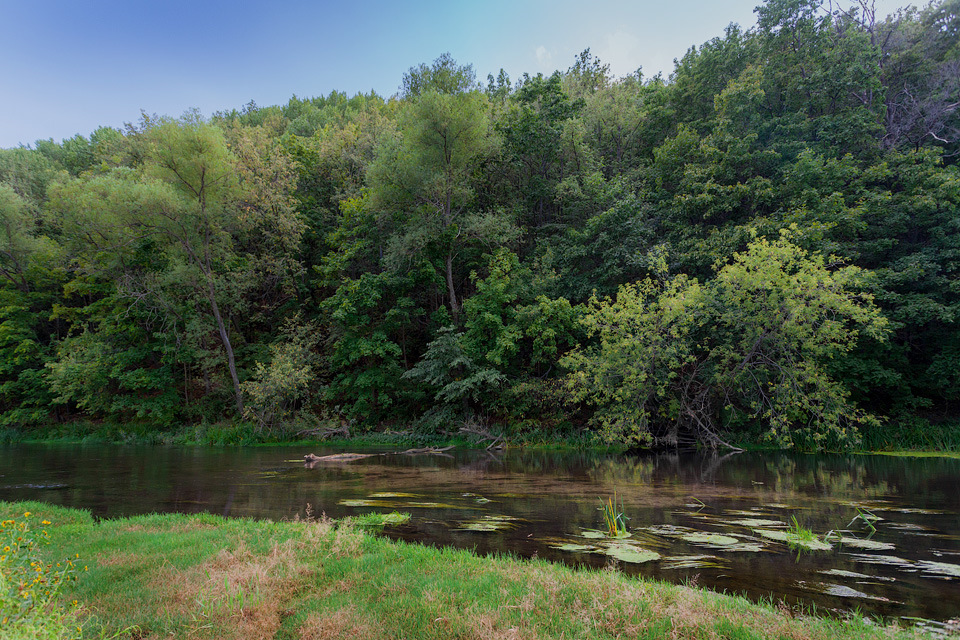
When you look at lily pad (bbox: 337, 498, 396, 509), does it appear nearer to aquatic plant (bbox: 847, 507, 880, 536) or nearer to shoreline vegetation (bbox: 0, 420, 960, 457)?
aquatic plant (bbox: 847, 507, 880, 536)

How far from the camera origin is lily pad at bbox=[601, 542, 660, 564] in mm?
6641

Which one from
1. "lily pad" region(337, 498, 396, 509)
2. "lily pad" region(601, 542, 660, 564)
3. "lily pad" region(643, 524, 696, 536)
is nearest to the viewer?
"lily pad" region(601, 542, 660, 564)

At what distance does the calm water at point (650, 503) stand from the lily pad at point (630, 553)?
6 centimetres

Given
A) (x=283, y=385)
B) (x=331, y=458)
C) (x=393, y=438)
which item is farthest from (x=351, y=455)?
(x=283, y=385)

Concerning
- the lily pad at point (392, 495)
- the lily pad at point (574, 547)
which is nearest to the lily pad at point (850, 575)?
the lily pad at point (574, 547)

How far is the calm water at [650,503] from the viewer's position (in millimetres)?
6086

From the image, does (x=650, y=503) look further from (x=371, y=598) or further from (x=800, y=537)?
(x=371, y=598)

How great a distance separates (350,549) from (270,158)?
117 ft

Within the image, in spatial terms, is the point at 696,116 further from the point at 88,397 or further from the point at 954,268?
the point at 88,397

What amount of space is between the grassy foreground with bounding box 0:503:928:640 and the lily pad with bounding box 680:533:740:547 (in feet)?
7.78

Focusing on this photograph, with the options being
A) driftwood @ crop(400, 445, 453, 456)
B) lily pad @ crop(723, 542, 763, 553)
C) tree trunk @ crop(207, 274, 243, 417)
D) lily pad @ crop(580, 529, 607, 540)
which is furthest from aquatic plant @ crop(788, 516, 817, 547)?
tree trunk @ crop(207, 274, 243, 417)

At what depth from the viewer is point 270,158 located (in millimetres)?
35969

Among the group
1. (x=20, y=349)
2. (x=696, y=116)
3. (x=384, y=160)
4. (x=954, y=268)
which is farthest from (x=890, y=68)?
(x=20, y=349)

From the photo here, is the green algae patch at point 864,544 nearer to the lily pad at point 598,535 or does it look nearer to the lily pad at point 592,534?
the lily pad at point 598,535
